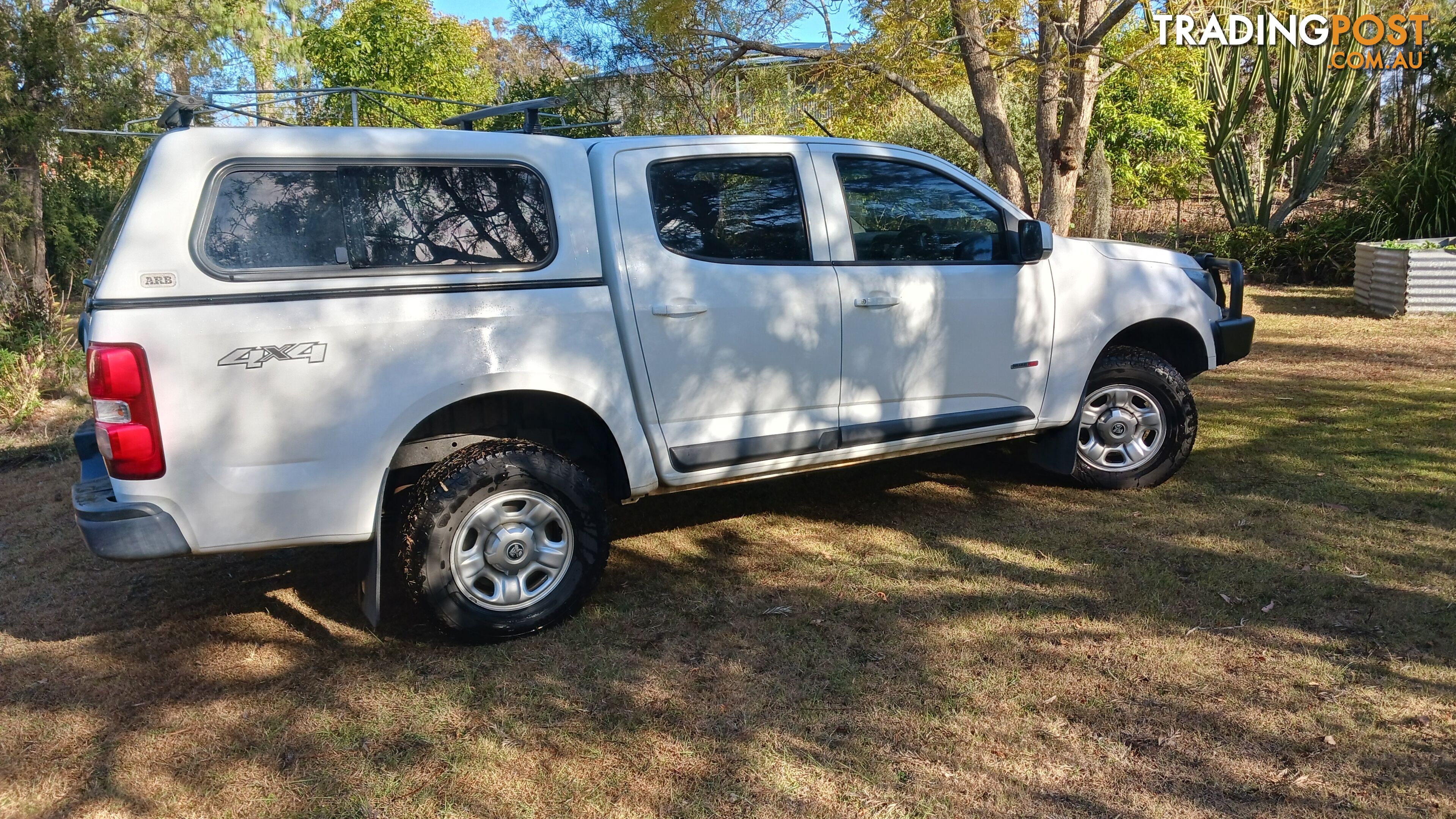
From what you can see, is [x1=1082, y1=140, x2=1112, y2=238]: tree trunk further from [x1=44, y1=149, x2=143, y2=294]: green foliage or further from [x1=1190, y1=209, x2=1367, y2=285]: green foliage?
[x1=44, y1=149, x2=143, y2=294]: green foliage

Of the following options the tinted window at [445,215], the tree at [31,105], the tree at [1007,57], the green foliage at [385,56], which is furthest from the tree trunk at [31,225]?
the green foliage at [385,56]

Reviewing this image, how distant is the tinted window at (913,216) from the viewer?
4.90 meters

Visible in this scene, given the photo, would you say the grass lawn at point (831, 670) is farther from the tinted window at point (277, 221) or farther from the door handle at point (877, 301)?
the tinted window at point (277, 221)

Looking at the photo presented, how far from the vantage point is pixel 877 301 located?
482 cm

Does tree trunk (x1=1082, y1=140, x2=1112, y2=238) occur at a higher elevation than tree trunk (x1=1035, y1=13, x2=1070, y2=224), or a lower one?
lower

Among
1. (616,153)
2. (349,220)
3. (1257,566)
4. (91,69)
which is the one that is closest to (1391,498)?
(1257,566)

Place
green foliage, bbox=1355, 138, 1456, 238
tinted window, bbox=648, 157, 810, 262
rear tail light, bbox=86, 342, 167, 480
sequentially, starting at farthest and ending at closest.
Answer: green foliage, bbox=1355, 138, 1456, 238
tinted window, bbox=648, 157, 810, 262
rear tail light, bbox=86, 342, 167, 480

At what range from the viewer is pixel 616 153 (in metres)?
4.39

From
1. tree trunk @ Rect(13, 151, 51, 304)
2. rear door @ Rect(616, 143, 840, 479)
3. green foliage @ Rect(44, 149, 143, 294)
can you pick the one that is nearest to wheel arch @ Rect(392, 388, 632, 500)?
rear door @ Rect(616, 143, 840, 479)

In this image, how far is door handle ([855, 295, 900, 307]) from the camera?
4789 mm

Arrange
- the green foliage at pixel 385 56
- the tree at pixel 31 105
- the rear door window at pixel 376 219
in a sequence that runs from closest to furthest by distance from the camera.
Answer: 1. the rear door window at pixel 376 219
2. the tree at pixel 31 105
3. the green foliage at pixel 385 56

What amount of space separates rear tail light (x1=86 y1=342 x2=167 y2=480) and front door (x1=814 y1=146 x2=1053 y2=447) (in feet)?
8.80

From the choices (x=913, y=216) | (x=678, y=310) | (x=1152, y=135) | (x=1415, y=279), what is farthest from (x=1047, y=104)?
(x=1152, y=135)

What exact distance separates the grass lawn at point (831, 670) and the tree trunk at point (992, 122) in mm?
5050
